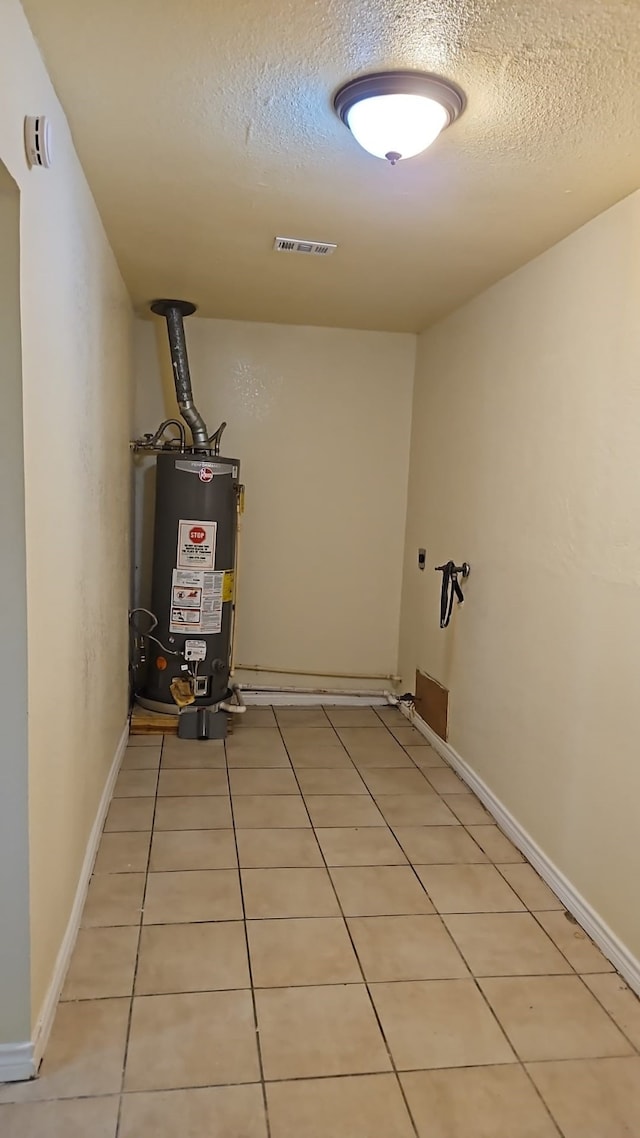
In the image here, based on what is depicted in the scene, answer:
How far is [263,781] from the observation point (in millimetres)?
3197

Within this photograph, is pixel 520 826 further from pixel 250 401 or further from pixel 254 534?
pixel 250 401

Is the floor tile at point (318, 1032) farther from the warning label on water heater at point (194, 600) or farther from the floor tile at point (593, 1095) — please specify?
the warning label on water heater at point (194, 600)

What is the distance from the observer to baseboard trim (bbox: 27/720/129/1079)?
165 centimetres

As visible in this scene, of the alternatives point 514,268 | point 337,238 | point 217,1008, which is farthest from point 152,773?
point 514,268

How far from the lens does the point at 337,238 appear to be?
2.59 metres

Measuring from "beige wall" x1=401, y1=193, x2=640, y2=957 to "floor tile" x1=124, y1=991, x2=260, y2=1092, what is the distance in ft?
3.59

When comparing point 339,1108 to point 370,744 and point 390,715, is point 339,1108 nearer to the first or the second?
point 370,744

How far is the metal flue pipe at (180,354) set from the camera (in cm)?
360

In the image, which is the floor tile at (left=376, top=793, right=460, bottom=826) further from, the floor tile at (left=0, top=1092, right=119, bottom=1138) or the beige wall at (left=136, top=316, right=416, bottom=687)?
the floor tile at (left=0, top=1092, right=119, bottom=1138)

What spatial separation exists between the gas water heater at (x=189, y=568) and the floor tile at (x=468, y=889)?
1.48m

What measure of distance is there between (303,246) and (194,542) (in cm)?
152

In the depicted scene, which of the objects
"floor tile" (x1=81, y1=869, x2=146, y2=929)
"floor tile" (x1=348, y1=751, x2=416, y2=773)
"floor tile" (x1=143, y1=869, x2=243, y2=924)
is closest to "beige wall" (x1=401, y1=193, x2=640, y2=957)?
"floor tile" (x1=348, y1=751, x2=416, y2=773)

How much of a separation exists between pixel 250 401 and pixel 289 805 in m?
2.18

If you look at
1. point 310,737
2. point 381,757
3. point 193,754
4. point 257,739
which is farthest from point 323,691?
point 193,754
